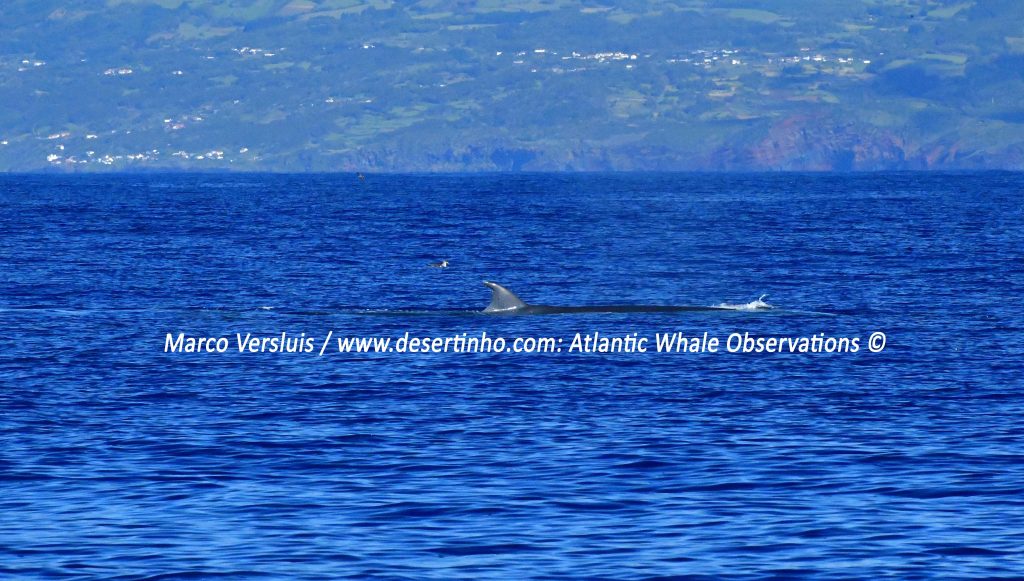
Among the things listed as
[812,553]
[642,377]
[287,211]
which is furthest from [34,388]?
[287,211]

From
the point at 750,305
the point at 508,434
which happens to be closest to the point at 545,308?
the point at 750,305

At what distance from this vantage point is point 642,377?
139ft

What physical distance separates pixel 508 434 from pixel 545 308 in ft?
81.0

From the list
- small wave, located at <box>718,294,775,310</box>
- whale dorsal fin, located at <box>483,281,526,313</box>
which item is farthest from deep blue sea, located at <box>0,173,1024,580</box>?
whale dorsal fin, located at <box>483,281,526,313</box>

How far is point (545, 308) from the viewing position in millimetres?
57938

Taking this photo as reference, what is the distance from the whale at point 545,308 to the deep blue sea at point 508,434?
2.72 ft

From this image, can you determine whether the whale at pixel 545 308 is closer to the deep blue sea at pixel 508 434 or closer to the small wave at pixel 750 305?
the small wave at pixel 750 305

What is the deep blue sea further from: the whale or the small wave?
the whale

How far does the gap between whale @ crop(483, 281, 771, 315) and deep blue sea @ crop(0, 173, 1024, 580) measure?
0.83m

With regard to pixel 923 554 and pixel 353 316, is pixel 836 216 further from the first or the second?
pixel 923 554

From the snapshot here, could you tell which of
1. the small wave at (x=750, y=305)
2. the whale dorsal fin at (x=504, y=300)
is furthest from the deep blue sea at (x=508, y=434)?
the whale dorsal fin at (x=504, y=300)

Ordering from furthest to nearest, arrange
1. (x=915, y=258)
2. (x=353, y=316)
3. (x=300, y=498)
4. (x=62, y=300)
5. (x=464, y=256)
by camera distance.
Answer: (x=464, y=256) → (x=915, y=258) → (x=62, y=300) → (x=353, y=316) → (x=300, y=498)

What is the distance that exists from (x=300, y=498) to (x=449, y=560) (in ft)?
14.9

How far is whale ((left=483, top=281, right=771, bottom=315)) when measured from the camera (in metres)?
57.2
